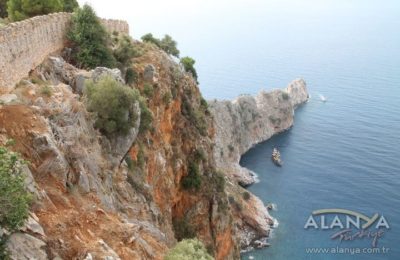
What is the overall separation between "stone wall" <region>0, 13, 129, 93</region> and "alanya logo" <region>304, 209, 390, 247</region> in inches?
2098

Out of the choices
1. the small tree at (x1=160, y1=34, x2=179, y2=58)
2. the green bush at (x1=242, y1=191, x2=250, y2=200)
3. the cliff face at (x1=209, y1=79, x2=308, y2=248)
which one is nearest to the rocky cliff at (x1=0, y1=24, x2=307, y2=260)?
the small tree at (x1=160, y1=34, x2=179, y2=58)

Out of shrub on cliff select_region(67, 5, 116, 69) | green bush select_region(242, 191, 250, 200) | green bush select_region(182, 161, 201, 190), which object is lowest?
green bush select_region(242, 191, 250, 200)

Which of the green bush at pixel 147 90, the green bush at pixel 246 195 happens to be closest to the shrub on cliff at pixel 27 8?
the green bush at pixel 147 90

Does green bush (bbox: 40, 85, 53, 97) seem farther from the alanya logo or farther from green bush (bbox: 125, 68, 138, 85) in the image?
the alanya logo

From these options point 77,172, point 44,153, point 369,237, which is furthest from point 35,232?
point 369,237

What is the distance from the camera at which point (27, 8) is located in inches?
1309

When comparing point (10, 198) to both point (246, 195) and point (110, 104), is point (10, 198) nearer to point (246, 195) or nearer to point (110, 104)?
point (110, 104)

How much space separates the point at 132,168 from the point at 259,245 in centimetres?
4555

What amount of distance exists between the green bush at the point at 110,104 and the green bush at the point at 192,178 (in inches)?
639

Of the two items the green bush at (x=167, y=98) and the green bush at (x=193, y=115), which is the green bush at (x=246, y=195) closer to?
the green bush at (x=193, y=115)

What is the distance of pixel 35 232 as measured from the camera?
1300cm

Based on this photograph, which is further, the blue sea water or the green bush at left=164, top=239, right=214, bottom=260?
the blue sea water

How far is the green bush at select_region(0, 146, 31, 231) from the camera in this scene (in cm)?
1194

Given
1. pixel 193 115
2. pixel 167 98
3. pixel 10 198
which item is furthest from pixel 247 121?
pixel 10 198
